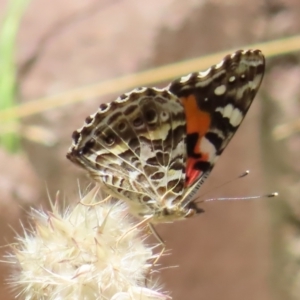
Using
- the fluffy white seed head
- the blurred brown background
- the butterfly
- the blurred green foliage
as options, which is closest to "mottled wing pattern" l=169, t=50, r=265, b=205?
the butterfly

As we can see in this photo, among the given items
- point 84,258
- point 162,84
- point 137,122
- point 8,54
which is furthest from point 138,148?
point 162,84

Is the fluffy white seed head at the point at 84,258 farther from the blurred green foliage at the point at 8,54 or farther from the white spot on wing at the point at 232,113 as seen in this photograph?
the blurred green foliage at the point at 8,54

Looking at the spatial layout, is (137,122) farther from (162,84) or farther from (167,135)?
(162,84)

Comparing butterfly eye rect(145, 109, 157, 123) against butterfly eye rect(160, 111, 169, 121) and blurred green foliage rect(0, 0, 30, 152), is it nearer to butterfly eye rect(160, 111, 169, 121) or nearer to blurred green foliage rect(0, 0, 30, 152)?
butterfly eye rect(160, 111, 169, 121)

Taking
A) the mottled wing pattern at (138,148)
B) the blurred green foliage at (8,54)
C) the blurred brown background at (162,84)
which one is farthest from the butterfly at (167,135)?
the blurred brown background at (162,84)

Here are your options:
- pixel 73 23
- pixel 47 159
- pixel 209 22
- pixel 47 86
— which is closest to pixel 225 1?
pixel 209 22

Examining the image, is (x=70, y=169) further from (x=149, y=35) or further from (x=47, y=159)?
(x=149, y=35)
